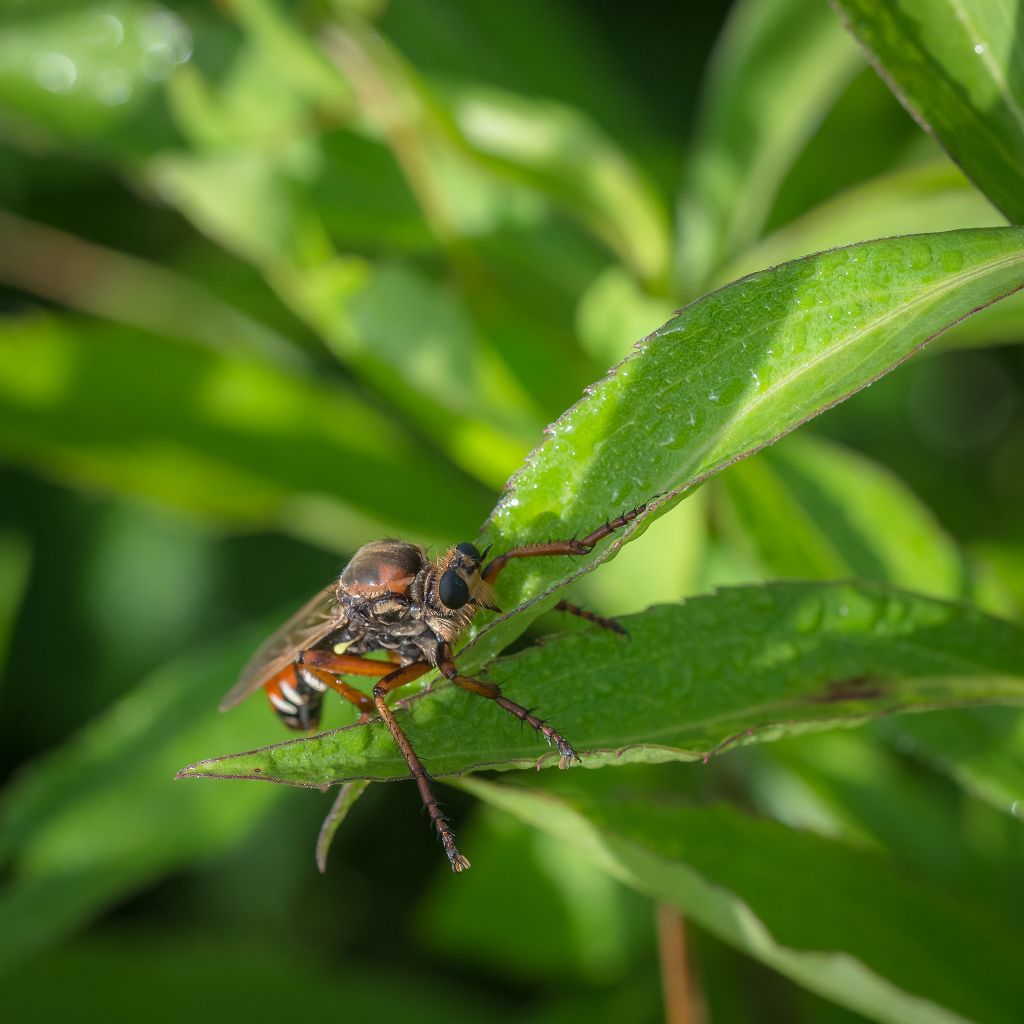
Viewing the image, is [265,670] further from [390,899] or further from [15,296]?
[15,296]

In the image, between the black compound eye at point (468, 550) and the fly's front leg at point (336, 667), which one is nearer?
the black compound eye at point (468, 550)

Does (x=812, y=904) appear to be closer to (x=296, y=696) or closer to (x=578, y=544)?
(x=578, y=544)

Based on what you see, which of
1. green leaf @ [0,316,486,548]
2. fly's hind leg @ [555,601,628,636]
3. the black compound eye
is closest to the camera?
fly's hind leg @ [555,601,628,636]

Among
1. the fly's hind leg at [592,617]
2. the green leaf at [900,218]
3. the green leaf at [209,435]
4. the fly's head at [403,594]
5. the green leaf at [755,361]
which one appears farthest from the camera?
the green leaf at [209,435]

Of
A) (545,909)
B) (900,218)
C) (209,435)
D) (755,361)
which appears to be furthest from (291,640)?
(900,218)

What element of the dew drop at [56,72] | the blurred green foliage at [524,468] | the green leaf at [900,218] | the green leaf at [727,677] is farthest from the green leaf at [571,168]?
the green leaf at [727,677]

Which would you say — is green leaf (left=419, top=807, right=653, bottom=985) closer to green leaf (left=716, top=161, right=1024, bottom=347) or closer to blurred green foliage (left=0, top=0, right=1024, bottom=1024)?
blurred green foliage (left=0, top=0, right=1024, bottom=1024)

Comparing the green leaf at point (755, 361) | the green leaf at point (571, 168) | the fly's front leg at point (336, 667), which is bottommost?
the green leaf at point (755, 361)

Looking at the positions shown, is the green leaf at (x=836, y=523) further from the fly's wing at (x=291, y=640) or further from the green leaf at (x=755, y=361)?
the green leaf at (x=755, y=361)

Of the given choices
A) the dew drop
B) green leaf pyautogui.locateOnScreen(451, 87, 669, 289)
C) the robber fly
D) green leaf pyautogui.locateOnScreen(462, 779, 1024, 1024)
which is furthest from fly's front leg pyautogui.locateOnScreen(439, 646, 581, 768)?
the dew drop
